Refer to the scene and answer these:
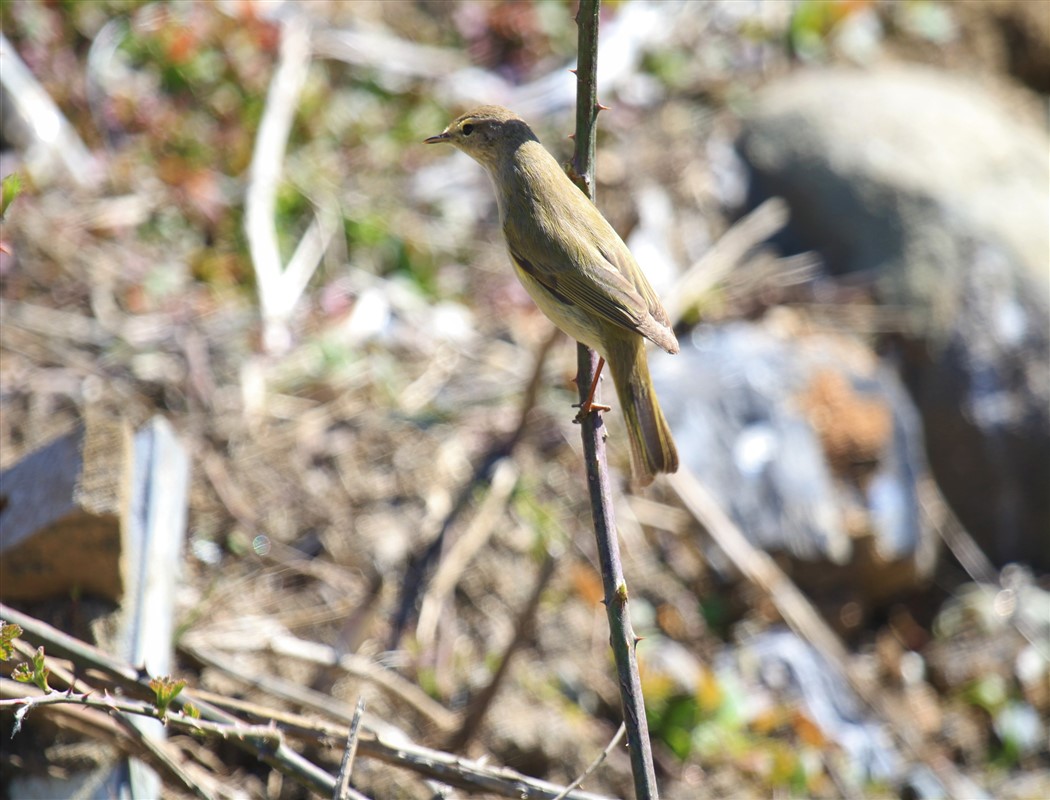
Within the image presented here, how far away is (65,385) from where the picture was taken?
487cm

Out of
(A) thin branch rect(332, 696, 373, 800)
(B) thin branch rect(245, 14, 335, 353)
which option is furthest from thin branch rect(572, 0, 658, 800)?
(B) thin branch rect(245, 14, 335, 353)

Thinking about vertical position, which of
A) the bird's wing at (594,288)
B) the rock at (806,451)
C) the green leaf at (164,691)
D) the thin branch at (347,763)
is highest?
the bird's wing at (594,288)

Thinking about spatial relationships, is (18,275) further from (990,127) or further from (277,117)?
(990,127)

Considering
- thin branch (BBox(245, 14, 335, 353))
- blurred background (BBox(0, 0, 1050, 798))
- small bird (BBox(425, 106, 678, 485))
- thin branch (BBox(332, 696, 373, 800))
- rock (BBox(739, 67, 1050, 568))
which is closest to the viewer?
thin branch (BBox(332, 696, 373, 800))

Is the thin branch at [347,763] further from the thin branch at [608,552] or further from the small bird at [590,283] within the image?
the small bird at [590,283]

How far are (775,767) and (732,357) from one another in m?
2.20

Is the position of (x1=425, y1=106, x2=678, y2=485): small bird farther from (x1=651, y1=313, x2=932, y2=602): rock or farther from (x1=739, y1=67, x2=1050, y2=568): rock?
(x1=739, y1=67, x2=1050, y2=568): rock

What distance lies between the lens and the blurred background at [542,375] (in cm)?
456

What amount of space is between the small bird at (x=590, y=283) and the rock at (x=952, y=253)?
351 centimetres

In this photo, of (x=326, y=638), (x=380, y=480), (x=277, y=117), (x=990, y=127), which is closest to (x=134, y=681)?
(x=326, y=638)

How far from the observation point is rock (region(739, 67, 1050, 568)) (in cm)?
637

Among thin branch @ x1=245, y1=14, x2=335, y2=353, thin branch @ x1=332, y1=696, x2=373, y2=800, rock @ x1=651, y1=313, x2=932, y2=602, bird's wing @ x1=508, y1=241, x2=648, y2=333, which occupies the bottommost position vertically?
thin branch @ x1=332, y1=696, x2=373, y2=800

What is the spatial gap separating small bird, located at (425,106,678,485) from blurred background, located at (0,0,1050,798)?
601 mm

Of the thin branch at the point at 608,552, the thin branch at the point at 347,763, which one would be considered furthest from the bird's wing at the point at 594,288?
the thin branch at the point at 347,763
